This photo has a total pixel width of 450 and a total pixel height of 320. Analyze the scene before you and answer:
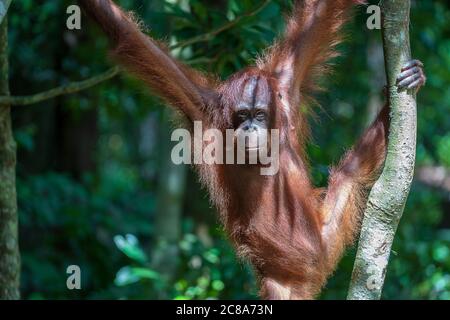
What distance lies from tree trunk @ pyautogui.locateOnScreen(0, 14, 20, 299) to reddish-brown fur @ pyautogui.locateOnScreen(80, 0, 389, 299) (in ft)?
2.59

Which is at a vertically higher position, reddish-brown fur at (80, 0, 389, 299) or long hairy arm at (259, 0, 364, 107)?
long hairy arm at (259, 0, 364, 107)

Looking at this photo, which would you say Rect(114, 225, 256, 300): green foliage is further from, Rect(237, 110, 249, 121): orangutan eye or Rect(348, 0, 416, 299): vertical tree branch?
Rect(348, 0, 416, 299): vertical tree branch

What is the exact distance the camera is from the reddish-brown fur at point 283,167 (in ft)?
13.7

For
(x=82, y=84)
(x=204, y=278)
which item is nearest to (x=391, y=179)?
(x=82, y=84)

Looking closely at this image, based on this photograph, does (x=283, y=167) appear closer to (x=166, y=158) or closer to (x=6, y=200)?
(x=6, y=200)

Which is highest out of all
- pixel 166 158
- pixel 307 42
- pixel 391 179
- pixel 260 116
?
pixel 307 42

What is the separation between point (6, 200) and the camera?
4.49 m

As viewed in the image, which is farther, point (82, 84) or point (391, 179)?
point (82, 84)

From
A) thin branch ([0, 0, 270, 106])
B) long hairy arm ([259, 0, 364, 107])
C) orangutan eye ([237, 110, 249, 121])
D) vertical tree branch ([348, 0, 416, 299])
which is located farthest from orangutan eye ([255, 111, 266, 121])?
vertical tree branch ([348, 0, 416, 299])

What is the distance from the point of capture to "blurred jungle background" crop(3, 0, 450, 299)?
5320mm

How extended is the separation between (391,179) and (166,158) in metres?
4.81

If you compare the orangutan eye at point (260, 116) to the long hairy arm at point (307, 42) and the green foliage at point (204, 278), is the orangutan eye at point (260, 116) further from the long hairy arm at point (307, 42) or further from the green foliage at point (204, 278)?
the green foliage at point (204, 278)
